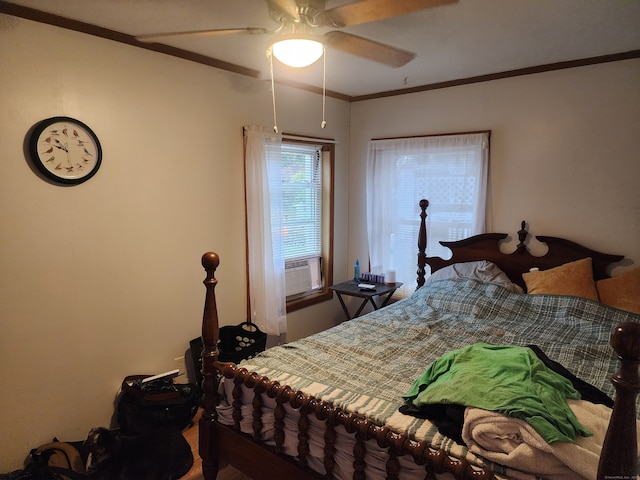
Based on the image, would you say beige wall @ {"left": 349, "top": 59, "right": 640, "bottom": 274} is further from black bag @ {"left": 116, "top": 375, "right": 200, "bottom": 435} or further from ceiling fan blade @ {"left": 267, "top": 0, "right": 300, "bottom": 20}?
black bag @ {"left": 116, "top": 375, "right": 200, "bottom": 435}

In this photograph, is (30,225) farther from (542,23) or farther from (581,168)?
(581,168)

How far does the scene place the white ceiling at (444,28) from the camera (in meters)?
2.01

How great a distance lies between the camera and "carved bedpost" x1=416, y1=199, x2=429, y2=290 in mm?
3568

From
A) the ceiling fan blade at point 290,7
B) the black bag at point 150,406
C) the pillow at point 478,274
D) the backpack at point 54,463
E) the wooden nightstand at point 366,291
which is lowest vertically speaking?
the backpack at point 54,463

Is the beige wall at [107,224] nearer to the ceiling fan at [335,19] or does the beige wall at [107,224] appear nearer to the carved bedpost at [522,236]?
the ceiling fan at [335,19]

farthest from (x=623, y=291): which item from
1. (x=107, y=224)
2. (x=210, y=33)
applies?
(x=107, y=224)

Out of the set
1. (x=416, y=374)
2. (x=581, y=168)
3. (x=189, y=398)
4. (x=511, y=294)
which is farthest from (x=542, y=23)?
(x=189, y=398)

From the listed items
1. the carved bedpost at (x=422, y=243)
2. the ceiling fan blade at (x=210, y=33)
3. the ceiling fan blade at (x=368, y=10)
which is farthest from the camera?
the carved bedpost at (x=422, y=243)

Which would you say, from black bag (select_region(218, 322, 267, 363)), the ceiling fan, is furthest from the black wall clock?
black bag (select_region(218, 322, 267, 363))

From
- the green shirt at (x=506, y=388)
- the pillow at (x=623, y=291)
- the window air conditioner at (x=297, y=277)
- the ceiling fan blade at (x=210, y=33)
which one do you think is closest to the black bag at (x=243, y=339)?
the window air conditioner at (x=297, y=277)

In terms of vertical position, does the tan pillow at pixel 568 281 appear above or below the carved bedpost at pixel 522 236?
below

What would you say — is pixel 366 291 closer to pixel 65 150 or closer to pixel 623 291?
pixel 623 291

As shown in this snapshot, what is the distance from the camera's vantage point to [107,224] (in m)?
2.44

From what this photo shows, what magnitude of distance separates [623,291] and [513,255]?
75cm
